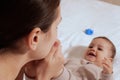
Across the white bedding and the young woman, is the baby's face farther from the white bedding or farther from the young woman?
the young woman

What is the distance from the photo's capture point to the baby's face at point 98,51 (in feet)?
4.66

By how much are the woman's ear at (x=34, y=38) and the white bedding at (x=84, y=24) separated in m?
0.73

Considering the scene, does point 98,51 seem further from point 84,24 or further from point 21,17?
point 21,17

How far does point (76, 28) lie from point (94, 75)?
46 cm

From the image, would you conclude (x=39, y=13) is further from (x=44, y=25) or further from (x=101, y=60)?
(x=101, y=60)

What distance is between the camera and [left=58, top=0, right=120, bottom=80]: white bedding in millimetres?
1518

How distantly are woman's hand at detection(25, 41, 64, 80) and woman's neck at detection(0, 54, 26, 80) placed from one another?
6.2 inches

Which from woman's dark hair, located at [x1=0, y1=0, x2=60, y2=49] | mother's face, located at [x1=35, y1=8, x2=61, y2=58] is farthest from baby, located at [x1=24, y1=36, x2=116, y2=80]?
woman's dark hair, located at [x1=0, y1=0, x2=60, y2=49]

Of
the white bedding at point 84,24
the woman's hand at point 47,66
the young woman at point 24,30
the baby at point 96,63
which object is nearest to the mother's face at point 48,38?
the young woman at point 24,30

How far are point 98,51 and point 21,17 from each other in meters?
0.86

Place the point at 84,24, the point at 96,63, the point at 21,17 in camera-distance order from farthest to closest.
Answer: the point at 84,24
the point at 96,63
the point at 21,17

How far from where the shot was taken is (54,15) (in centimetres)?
72

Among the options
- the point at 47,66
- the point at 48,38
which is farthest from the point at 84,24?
the point at 48,38

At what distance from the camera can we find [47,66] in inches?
36.8
